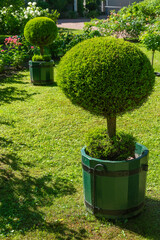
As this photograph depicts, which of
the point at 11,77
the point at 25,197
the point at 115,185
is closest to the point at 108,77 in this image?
the point at 115,185

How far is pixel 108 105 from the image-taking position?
353cm

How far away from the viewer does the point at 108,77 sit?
341cm

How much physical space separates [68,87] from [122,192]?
4.45 ft

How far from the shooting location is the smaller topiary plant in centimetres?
343

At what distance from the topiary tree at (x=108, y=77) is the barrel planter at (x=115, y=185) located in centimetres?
57

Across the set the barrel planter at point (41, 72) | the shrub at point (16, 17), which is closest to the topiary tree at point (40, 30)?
the barrel planter at point (41, 72)

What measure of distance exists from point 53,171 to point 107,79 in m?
2.22

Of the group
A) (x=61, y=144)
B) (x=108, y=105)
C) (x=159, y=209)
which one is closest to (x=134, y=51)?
(x=108, y=105)

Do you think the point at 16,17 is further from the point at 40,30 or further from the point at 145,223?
the point at 145,223

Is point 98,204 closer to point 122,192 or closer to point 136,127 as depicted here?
point 122,192

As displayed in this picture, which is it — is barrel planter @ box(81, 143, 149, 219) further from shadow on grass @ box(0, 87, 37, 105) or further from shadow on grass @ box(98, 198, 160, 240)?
shadow on grass @ box(0, 87, 37, 105)

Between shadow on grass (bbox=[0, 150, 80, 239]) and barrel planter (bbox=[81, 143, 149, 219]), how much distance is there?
1.39 feet

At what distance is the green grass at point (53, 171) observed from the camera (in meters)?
3.77

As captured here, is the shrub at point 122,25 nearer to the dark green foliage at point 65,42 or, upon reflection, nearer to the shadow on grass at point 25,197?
the dark green foliage at point 65,42
